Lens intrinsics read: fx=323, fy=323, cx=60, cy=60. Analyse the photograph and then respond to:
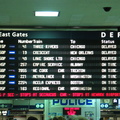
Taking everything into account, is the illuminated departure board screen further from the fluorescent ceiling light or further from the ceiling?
the fluorescent ceiling light

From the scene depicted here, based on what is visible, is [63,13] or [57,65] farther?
[57,65]

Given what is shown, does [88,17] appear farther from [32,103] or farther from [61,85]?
[32,103]

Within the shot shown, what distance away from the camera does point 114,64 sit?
625 centimetres

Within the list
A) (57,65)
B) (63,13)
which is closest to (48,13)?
(63,13)

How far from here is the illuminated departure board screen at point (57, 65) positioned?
6055 mm

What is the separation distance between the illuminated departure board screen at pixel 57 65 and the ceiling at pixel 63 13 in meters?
0.21

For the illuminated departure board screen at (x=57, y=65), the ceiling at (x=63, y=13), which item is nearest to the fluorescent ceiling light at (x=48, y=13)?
the ceiling at (x=63, y=13)

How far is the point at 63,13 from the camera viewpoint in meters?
5.53

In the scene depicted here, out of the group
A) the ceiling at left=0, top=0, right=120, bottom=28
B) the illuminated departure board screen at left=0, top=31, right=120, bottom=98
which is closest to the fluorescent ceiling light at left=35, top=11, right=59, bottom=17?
the ceiling at left=0, top=0, right=120, bottom=28

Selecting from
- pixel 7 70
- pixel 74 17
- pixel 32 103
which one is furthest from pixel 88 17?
pixel 32 103

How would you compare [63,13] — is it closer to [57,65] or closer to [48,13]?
[48,13]

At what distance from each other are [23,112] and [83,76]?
35.8 ft

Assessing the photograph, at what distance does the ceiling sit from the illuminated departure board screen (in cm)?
21

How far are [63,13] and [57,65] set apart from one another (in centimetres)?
107
